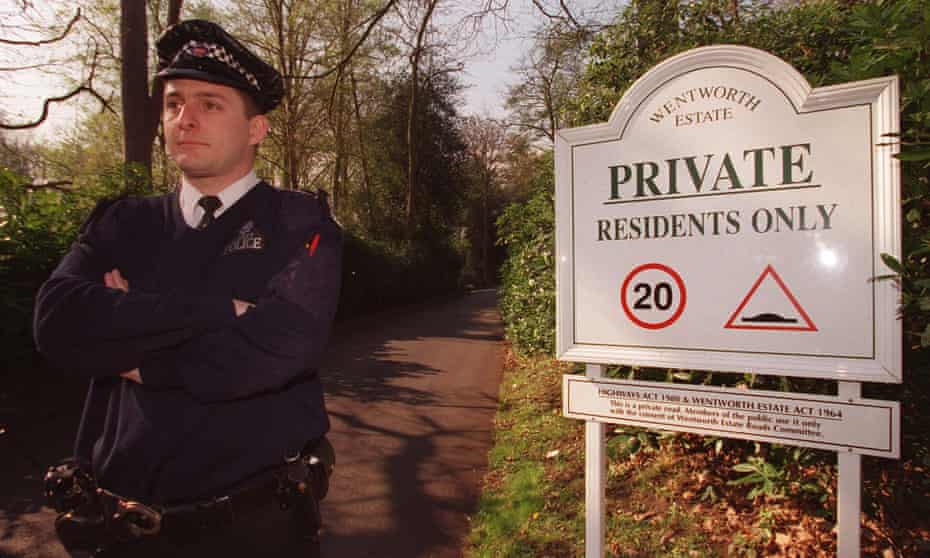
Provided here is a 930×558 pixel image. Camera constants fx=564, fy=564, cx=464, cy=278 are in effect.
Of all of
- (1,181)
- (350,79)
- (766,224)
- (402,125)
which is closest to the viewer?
(766,224)

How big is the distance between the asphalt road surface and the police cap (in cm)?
302

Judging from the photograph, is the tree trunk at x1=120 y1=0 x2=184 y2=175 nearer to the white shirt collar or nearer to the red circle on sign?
the white shirt collar

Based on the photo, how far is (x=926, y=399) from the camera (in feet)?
9.74

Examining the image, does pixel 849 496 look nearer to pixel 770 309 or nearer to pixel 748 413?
pixel 748 413

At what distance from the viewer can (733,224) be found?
9.23 feet

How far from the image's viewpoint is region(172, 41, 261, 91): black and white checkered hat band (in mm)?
1863

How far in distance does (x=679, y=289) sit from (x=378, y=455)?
3.66 metres

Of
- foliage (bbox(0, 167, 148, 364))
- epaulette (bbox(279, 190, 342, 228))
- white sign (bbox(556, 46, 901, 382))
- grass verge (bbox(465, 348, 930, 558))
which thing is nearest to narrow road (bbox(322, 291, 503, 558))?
grass verge (bbox(465, 348, 930, 558))

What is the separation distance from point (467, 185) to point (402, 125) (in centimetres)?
488

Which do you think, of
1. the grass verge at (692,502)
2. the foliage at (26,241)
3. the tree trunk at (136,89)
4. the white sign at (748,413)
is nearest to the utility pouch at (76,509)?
the white sign at (748,413)

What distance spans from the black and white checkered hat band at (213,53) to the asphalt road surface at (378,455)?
309cm

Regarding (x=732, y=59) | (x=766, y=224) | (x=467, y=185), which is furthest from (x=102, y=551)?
(x=467, y=185)

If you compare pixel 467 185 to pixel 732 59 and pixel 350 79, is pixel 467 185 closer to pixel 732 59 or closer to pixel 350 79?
pixel 350 79

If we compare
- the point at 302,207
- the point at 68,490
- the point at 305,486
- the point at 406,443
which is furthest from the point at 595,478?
the point at 406,443
